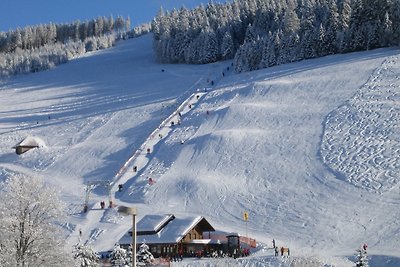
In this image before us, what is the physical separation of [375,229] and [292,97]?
27.2m

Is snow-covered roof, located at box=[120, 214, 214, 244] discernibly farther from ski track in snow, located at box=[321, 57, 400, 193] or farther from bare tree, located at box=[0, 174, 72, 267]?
bare tree, located at box=[0, 174, 72, 267]

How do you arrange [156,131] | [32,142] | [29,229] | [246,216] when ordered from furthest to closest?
[32,142] < [156,131] < [246,216] < [29,229]

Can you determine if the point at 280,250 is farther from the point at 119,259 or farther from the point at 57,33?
the point at 57,33

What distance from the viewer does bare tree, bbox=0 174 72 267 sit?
63.3 ft

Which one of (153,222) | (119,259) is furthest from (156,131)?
(119,259)

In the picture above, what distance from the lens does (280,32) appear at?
83.0 meters

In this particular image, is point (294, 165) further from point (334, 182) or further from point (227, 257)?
point (227, 257)

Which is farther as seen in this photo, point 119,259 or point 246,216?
Answer: point 246,216

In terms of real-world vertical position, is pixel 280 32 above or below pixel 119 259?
above

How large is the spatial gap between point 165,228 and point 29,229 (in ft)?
49.8

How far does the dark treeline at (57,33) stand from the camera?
521 feet

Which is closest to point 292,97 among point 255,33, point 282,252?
point 282,252

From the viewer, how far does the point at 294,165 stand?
4200 centimetres

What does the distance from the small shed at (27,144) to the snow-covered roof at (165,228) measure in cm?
2475
